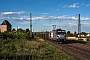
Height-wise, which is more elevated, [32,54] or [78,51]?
[32,54]

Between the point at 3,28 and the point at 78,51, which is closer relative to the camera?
the point at 78,51

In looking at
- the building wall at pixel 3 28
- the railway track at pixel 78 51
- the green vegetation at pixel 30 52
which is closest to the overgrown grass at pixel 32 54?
the green vegetation at pixel 30 52

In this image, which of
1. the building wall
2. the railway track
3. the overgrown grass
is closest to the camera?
the overgrown grass

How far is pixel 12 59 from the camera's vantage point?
526 inches

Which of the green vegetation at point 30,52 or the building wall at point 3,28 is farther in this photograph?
the building wall at point 3,28

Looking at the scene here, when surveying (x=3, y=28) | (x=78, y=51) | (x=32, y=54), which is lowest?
(x=78, y=51)

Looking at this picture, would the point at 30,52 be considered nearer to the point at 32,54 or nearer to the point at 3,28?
the point at 32,54

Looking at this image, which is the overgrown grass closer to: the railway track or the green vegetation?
the green vegetation

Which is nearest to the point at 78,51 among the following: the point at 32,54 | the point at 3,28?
the point at 32,54

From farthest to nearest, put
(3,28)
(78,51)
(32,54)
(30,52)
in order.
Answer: (3,28)
(78,51)
(30,52)
(32,54)

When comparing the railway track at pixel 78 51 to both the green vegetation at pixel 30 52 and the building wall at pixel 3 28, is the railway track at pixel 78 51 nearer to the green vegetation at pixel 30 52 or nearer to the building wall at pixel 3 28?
the green vegetation at pixel 30 52

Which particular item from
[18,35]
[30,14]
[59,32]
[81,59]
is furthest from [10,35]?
[81,59]

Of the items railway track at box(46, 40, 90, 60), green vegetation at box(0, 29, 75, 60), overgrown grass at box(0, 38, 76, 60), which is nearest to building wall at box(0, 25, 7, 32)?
green vegetation at box(0, 29, 75, 60)

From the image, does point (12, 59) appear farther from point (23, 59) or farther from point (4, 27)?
point (4, 27)
